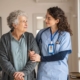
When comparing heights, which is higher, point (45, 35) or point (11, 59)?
point (45, 35)

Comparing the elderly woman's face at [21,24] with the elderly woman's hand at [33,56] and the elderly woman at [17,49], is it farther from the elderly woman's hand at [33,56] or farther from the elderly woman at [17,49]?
the elderly woman's hand at [33,56]

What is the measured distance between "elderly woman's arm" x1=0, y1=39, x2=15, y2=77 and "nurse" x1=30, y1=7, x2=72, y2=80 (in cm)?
31

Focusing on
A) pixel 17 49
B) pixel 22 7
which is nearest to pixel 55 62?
pixel 17 49

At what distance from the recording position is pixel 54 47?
72.2 inches

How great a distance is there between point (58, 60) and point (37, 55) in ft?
0.76

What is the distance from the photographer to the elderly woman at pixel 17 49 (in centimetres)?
166

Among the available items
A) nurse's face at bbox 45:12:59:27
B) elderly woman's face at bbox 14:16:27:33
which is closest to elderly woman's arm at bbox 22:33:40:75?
elderly woman's face at bbox 14:16:27:33

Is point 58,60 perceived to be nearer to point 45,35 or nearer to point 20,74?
point 45,35

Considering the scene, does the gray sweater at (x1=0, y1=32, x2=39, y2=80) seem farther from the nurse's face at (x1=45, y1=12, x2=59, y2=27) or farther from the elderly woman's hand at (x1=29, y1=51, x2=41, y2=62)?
the nurse's face at (x1=45, y1=12, x2=59, y2=27)

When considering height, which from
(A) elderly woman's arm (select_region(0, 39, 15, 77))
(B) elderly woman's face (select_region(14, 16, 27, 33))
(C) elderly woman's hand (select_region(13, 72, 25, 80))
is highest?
(B) elderly woman's face (select_region(14, 16, 27, 33))

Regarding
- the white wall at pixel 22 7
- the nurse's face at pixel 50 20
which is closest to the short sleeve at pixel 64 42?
the nurse's face at pixel 50 20

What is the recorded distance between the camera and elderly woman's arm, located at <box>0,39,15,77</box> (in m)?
1.62

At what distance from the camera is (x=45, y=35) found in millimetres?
1897

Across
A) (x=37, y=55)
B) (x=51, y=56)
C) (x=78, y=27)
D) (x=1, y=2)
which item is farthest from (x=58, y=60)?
(x=1, y=2)
